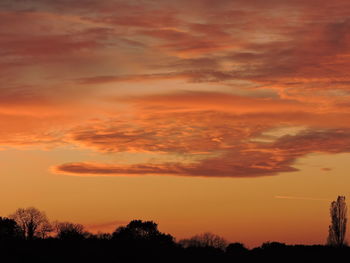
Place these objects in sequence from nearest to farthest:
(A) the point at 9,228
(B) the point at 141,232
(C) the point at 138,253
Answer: (C) the point at 138,253 < (A) the point at 9,228 < (B) the point at 141,232

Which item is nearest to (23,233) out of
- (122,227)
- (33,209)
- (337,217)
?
(33,209)

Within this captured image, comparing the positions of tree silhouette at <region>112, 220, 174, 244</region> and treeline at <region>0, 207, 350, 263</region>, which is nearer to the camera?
treeline at <region>0, 207, 350, 263</region>

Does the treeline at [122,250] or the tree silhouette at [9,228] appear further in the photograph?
the tree silhouette at [9,228]

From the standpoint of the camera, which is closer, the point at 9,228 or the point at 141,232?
the point at 9,228

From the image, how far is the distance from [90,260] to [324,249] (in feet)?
155

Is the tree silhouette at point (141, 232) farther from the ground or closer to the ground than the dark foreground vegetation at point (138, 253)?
farther from the ground

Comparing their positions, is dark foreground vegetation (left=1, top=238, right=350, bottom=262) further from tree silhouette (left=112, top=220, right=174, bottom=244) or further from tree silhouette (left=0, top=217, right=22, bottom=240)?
tree silhouette (left=0, top=217, right=22, bottom=240)

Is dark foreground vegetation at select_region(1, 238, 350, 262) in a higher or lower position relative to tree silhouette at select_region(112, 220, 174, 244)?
lower

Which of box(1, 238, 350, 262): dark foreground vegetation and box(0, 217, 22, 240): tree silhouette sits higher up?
box(0, 217, 22, 240): tree silhouette

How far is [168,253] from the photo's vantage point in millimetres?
112812

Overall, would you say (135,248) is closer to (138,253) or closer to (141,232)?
(138,253)

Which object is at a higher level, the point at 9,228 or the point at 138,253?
the point at 9,228

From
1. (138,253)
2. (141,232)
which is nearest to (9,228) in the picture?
(141,232)

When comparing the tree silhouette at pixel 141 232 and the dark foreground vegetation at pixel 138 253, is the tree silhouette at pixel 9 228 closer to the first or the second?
the tree silhouette at pixel 141 232
